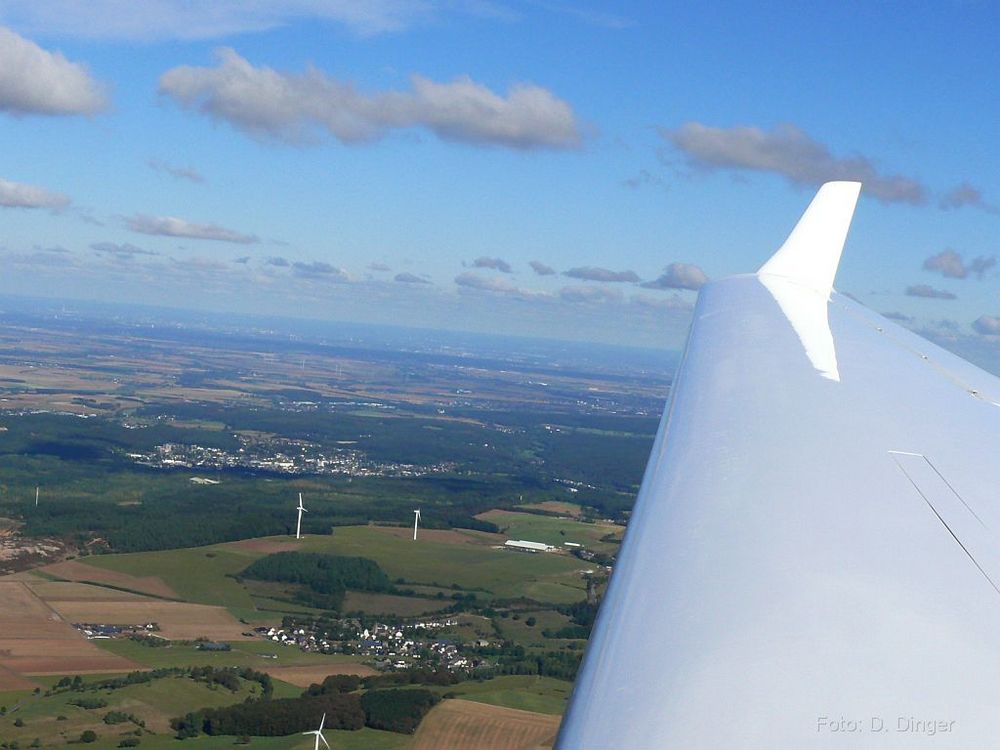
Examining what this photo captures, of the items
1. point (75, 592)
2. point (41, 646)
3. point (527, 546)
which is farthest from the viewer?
point (527, 546)

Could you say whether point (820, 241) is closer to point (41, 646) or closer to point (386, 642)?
point (41, 646)

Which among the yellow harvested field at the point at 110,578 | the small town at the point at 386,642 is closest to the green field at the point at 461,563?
the small town at the point at 386,642

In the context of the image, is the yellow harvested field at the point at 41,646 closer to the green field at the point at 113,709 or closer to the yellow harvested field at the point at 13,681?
the yellow harvested field at the point at 13,681

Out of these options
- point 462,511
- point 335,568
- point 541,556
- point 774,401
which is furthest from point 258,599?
point 774,401

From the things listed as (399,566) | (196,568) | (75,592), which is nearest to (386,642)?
(399,566)

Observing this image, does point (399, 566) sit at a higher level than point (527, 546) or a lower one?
lower

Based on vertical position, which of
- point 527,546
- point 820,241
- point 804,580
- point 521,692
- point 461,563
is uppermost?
point 820,241

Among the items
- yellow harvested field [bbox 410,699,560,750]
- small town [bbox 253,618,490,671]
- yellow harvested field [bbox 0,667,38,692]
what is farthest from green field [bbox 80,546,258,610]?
yellow harvested field [bbox 410,699,560,750]
